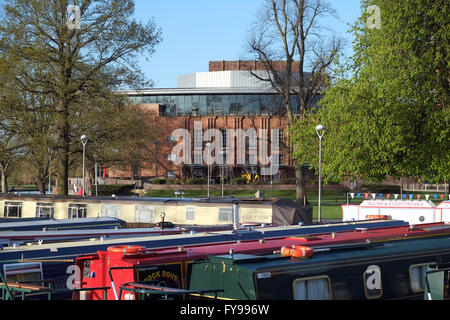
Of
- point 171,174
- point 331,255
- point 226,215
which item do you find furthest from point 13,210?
point 171,174

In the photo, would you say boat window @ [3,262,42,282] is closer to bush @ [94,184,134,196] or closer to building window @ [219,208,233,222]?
building window @ [219,208,233,222]

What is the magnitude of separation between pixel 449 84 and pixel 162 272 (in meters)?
26.5

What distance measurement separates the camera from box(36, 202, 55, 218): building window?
1326 inches

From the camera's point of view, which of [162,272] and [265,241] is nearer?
[162,272]

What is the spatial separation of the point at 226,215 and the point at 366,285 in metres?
16.6

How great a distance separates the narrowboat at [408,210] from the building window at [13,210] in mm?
18785

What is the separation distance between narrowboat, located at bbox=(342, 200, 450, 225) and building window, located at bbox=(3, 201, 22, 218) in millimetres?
18785

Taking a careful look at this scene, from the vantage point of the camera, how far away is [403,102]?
112 ft

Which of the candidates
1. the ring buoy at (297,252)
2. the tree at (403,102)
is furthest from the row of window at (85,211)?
the ring buoy at (297,252)

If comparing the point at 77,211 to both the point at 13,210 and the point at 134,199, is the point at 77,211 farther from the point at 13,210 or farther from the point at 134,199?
the point at 13,210

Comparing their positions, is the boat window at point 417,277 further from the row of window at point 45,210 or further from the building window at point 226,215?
the row of window at point 45,210

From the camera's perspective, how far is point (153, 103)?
4181 inches
